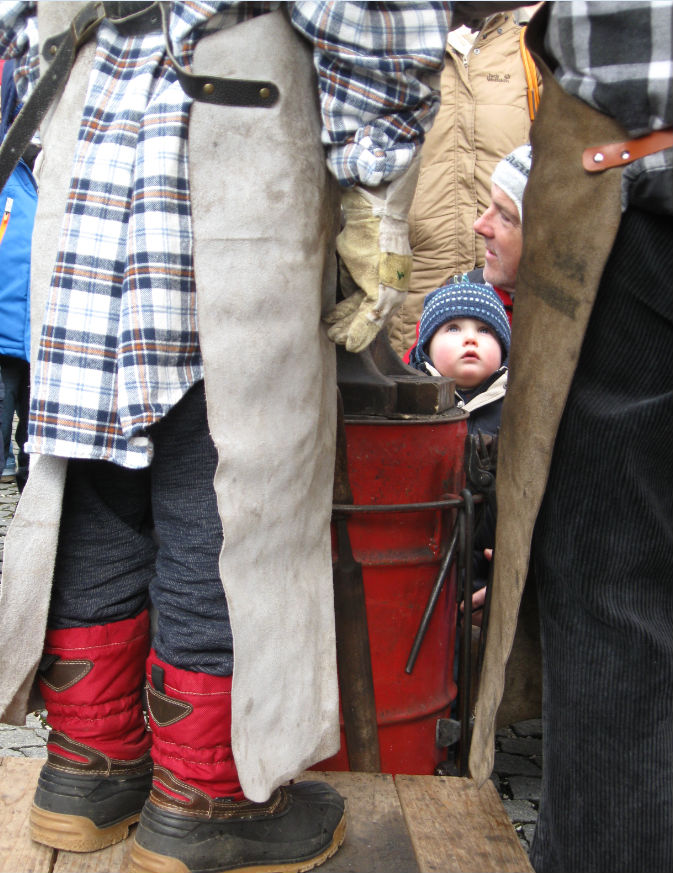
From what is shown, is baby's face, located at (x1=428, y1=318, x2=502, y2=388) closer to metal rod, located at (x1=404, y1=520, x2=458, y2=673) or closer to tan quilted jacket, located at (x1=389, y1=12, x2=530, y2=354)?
tan quilted jacket, located at (x1=389, y1=12, x2=530, y2=354)

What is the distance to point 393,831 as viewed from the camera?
1.82m

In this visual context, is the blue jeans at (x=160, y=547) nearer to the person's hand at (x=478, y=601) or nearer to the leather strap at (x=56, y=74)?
the leather strap at (x=56, y=74)

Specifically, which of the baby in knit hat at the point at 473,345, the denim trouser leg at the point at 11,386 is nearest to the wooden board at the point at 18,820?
the baby in knit hat at the point at 473,345

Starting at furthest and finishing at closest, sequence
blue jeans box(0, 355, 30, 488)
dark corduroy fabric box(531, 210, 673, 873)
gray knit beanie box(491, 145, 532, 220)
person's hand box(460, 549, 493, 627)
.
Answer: blue jeans box(0, 355, 30, 488), person's hand box(460, 549, 493, 627), gray knit beanie box(491, 145, 532, 220), dark corduroy fabric box(531, 210, 673, 873)

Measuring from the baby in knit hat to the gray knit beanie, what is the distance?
963 mm

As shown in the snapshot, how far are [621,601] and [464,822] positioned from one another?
590 millimetres

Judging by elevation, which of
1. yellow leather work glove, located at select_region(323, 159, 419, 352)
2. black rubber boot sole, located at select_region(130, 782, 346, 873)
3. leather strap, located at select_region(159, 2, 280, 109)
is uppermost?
leather strap, located at select_region(159, 2, 280, 109)

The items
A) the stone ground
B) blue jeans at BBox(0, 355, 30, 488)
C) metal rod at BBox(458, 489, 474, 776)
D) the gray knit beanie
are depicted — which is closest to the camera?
the gray knit beanie

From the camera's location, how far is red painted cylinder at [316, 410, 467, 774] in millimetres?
2109

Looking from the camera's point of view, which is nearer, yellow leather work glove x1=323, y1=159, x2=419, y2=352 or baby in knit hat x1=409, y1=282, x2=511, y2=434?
yellow leather work glove x1=323, y1=159, x2=419, y2=352

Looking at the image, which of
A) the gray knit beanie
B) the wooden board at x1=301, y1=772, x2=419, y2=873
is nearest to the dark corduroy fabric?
the wooden board at x1=301, y1=772, x2=419, y2=873

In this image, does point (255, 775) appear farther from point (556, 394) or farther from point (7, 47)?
point (7, 47)

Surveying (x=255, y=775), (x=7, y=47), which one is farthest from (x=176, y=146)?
(x=255, y=775)

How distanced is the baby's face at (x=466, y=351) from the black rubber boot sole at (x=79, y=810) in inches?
67.3
